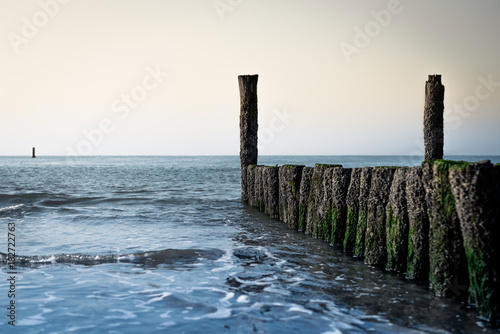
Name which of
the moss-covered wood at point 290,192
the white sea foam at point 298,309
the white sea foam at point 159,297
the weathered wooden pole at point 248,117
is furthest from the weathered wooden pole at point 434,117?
the white sea foam at point 159,297

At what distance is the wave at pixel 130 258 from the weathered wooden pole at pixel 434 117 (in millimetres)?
8118

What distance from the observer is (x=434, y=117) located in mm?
11914

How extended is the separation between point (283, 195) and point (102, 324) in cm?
568

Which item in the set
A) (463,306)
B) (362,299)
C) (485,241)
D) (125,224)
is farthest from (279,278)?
(125,224)

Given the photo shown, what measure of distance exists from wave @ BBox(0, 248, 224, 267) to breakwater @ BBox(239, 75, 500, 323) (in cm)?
194

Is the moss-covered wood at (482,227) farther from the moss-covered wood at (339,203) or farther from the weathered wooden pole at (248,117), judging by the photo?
the weathered wooden pole at (248,117)

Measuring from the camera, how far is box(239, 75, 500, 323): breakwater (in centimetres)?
349

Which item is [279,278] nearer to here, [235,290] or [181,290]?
[235,290]

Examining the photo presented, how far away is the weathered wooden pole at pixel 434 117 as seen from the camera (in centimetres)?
1177

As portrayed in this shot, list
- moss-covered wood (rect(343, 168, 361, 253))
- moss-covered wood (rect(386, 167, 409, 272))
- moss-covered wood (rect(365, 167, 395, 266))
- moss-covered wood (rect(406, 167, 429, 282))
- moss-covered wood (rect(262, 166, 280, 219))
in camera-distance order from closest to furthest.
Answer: moss-covered wood (rect(406, 167, 429, 282)) < moss-covered wood (rect(386, 167, 409, 272)) < moss-covered wood (rect(365, 167, 395, 266)) < moss-covered wood (rect(343, 168, 361, 253)) < moss-covered wood (rect(262, 166, 280, 219))

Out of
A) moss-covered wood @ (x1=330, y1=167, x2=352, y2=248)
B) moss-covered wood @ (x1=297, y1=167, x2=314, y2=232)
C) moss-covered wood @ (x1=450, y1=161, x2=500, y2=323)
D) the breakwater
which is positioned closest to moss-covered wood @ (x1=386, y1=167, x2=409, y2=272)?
the breakwater

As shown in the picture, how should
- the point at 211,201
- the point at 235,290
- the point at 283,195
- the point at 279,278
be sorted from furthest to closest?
the point at 211,201 < the point at 283,195 < the point at 279,278 < the point at 235,290

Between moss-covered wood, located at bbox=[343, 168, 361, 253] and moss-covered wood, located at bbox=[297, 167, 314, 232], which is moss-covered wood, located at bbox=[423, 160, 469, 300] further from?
moss-covered wood, located at bbox=[297, 167, 314, 232]

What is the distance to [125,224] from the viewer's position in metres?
9.68
